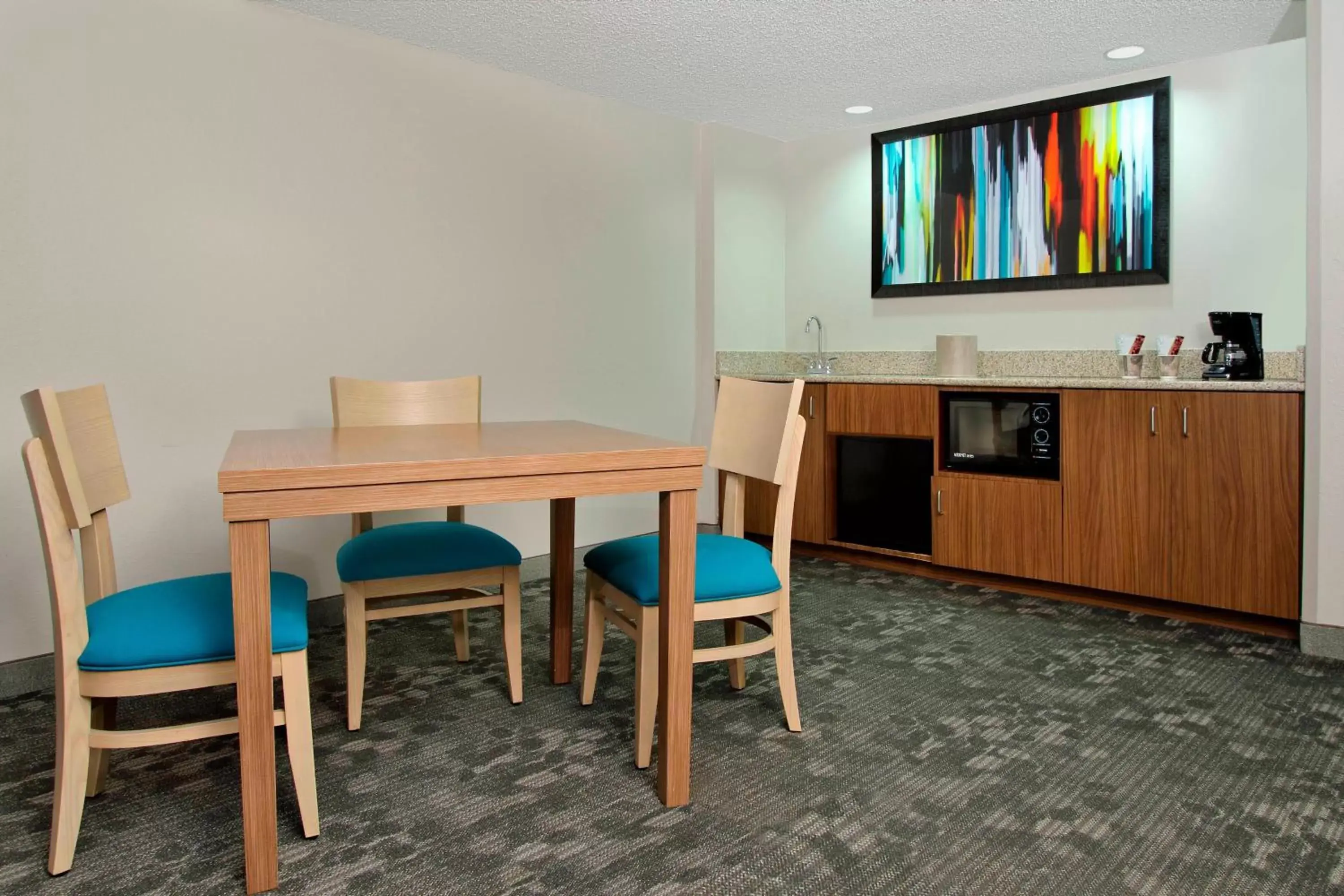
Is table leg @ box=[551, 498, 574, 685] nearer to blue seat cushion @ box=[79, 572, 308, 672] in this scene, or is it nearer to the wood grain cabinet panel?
blue seat cushion @ box=[79, 572, 308, 672]

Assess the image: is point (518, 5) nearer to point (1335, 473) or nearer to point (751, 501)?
point (751, 501)

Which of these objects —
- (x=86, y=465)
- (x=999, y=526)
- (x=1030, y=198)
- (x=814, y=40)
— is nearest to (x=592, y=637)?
(x=86, y=465)

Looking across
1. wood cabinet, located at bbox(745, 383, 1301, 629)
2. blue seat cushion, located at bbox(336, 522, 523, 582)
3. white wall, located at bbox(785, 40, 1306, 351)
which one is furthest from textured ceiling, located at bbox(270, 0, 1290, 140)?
blue seat cushion, located at bbox(336, 522, 523, 582)

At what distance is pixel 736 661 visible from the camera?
2830mm

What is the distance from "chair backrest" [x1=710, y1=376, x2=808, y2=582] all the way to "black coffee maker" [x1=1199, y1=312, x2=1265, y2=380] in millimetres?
2030

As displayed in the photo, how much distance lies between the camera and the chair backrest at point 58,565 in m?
1.75

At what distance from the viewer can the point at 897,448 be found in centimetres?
452

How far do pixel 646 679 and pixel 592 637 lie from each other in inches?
15.6

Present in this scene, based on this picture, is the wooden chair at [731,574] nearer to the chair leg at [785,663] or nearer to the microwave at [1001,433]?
the chair leg at [785,663]

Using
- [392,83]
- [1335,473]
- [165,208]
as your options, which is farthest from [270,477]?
[1335,473]

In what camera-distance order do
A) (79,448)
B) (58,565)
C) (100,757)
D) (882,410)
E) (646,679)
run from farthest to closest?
(882,410) → (646,679) → (100,757) → (79,448) → (58,565)

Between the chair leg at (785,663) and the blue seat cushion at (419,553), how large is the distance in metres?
0.78

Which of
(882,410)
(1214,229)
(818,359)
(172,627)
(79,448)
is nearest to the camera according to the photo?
(172,627)

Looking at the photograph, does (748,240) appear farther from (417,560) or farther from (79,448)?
(79,448)
